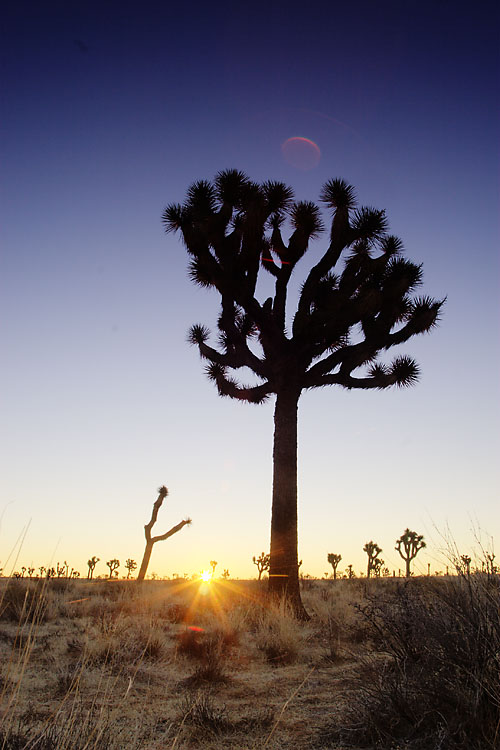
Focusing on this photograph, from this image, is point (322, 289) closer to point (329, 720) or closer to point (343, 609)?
point (343, 609)

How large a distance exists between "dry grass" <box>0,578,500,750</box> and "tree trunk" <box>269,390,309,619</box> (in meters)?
0.52

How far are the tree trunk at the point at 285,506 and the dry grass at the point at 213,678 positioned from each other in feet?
1.71

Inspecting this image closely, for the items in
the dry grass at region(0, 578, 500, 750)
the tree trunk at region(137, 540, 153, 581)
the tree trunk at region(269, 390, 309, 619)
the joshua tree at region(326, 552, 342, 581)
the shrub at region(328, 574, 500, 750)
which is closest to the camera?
the shrub at region(328, 574, 500, 750)

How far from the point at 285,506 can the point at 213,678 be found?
15.8 ft

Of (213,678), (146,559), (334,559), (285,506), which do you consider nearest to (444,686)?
(213,678)

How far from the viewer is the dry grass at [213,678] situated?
122 inches

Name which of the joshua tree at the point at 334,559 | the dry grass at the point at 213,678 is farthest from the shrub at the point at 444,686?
the joshua tree at the point at 334,559

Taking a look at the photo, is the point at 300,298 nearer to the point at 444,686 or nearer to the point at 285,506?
the point at 285,506

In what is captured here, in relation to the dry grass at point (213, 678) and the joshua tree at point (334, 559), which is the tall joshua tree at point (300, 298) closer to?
the dry grass at point (213, 678)

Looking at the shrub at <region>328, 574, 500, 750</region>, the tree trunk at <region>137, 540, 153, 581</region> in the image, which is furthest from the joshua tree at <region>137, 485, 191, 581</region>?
the shrub at <region>328, 574, 500, 750</region>

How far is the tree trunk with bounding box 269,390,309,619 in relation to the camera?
31.0ft

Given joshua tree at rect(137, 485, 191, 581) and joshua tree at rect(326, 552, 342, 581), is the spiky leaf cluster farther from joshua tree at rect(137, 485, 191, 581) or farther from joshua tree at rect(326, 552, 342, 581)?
joshua tree at rect(326, 552, 342, 581)

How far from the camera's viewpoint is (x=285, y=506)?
9.88 m

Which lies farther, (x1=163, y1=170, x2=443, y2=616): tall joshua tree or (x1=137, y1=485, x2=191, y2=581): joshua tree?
(x1=137, y1=485, x2=191, y2=581): joshua tree
